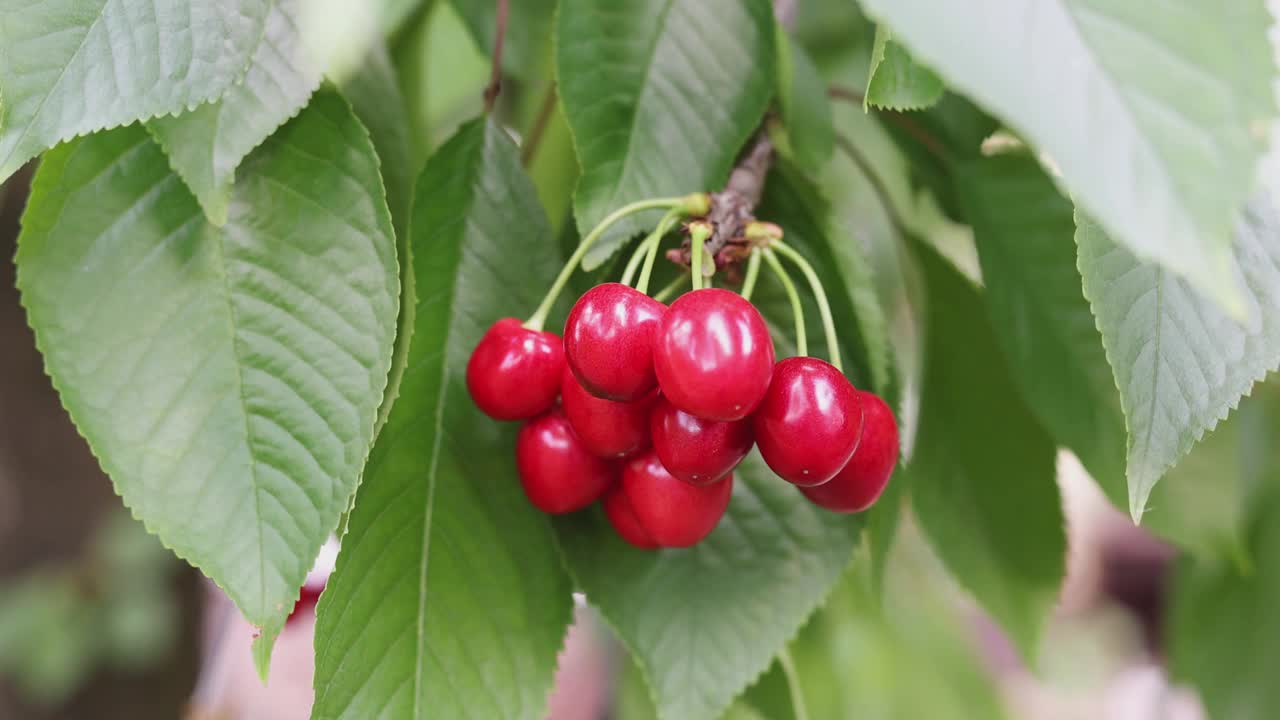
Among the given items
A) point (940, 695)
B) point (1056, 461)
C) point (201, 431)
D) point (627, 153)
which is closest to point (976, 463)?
point (1056, 461)

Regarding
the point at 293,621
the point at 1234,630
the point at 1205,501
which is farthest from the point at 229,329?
the point at 1234,630

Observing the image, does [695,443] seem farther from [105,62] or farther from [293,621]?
[293,621]

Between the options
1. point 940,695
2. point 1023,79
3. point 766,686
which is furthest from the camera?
point 940,695

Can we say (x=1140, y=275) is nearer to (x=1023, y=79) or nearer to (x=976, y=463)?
(x=1023, y=79)

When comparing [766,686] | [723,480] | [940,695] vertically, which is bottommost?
[940,695]

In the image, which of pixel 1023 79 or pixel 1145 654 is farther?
pixel 1145 654

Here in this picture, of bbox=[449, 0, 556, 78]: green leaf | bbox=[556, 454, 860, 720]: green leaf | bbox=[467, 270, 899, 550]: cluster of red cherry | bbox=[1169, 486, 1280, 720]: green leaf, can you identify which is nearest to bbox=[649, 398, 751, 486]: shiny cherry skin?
bbox=[467, 270, 899, 550]: cluster of red cherry

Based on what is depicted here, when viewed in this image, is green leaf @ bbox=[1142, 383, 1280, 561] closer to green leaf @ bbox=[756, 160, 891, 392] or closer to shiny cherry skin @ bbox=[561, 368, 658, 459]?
green leaf @ bbox=[756, 160, 891, 392]
